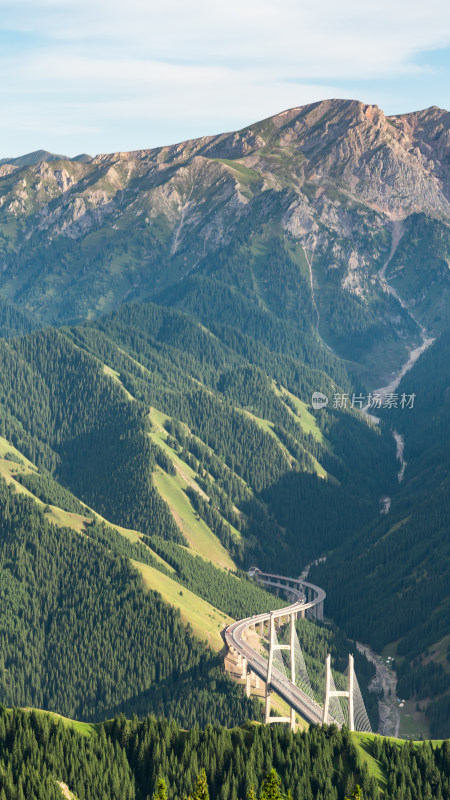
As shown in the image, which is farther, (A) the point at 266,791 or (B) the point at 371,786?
(B) the point at 371,786

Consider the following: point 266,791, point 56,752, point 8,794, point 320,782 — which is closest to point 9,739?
point 56,752

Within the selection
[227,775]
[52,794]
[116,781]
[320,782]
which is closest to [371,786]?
[320,782]

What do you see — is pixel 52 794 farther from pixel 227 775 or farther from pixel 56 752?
pixel 227 775

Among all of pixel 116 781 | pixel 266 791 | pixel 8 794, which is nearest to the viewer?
pixel 266 791

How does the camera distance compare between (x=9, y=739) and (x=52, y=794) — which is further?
(x=9, y=739)

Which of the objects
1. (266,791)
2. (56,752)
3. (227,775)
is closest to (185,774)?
(227,775)

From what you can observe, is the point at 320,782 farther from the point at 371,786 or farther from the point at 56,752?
the point at 56,752

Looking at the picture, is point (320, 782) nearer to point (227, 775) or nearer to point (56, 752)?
point (227, 775)

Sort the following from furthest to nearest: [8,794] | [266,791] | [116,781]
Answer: [116,781] < [8,794] < [266,791]
